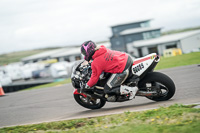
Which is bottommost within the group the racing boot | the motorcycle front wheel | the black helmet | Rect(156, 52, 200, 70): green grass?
Rect(156, 52, 200, 70): green grass

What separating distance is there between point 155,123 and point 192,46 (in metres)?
48.3

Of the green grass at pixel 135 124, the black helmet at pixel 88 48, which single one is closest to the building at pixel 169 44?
the black helmet at pixel 88 48

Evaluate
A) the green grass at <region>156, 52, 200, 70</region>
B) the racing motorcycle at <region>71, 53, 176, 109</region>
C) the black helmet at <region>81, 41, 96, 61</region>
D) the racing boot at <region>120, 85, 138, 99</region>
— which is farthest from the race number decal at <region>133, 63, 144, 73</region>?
the green grass at <region>156, 52, 200, 70</region>

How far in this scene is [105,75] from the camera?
6.65 m

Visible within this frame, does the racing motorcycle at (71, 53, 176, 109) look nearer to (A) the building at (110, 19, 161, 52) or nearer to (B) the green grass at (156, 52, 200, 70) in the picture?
(B) the green grass at (156, 52, 200, 70)

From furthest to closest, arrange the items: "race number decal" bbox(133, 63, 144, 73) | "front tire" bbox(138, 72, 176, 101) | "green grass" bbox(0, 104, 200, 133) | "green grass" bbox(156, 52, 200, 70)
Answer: "green grass" bbox(156, 52, 200, 70)
"race number decal" bbox(133, 63, 144, 73)
"front tire" bbox(138, 72, 176, 101)
"green grass" bbox(0, 104, 200, 133)

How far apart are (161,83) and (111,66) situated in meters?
1.28

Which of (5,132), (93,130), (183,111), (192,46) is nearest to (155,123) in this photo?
(183,111)

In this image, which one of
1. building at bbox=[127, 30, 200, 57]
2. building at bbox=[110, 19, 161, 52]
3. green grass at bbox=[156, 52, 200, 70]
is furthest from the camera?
building at bbox=[110, 19, 161, 52]

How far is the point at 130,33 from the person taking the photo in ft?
195

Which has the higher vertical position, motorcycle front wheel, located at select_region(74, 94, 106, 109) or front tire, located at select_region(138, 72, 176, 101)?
front tire, located at select_region(138, 72, 176, 101)

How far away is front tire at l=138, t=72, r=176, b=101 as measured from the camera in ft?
20.2

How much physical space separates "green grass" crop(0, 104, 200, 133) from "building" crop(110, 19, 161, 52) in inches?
2136

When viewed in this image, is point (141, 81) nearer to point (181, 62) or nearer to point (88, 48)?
point (88, 48)
